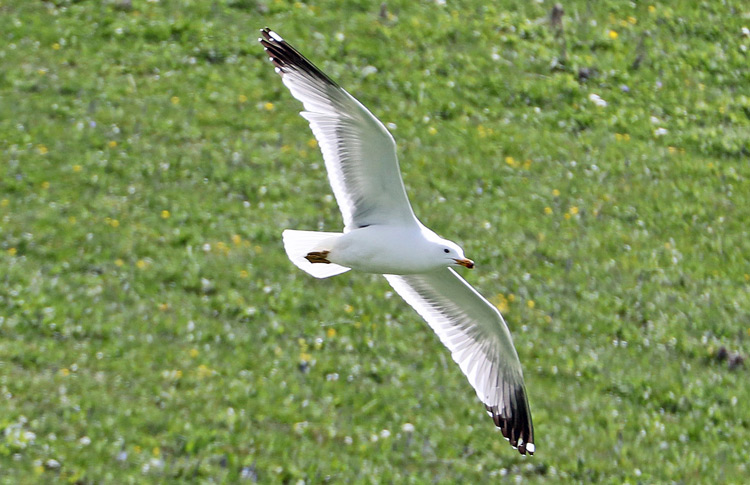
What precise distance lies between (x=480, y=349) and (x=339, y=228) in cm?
326

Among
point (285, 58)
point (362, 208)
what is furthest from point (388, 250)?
point (285, 58)

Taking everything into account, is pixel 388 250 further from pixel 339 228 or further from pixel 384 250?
pixel 339 228

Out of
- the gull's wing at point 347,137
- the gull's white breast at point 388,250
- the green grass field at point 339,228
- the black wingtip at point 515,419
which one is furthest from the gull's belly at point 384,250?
the green grass field at point 339,228

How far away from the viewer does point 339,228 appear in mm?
10898

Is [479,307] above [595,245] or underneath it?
above

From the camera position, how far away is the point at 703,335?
10.9 metres

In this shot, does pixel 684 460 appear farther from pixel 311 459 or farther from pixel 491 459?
pixel 311 459

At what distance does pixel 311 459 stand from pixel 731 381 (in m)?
4.15

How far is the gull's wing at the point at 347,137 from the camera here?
6.71m

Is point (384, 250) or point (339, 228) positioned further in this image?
point (339, 228)

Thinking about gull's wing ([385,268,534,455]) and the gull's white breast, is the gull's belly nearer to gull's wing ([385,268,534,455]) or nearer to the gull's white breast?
the gull's white breast

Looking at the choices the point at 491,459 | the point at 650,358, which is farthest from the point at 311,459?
the point at 650,358

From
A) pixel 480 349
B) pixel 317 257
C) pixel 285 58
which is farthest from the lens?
pixel 480 349

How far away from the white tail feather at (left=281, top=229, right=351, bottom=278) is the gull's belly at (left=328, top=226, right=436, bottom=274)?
0.57 feet
